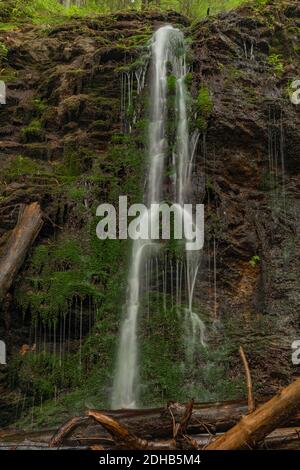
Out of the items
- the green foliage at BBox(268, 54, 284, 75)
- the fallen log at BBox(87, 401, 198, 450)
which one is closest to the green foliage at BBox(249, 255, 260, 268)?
the green foliage at BBox(268, 54, 284, 75)

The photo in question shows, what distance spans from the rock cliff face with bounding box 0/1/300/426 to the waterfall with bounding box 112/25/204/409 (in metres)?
0.20

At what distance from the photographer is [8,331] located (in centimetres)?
912

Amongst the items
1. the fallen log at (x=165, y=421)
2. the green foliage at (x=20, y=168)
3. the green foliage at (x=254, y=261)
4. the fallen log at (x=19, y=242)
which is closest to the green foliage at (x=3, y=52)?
the green foliage at (x=20, y=168)

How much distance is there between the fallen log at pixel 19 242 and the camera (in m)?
9.01

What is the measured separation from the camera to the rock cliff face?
8.64 meters

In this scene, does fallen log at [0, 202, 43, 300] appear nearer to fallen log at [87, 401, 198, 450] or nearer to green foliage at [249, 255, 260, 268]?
green foliage at [249, 255, 260, 268]

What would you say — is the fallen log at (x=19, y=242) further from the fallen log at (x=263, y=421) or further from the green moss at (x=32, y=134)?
the fallen log at (x=263, y=421)

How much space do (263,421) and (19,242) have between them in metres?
6.79

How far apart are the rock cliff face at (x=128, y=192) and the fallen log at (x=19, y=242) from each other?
0.92ft

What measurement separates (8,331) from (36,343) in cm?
54

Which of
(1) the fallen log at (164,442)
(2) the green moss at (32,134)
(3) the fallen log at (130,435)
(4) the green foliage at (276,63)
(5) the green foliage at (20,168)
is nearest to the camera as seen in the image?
(3) the fallen log at (130,435)

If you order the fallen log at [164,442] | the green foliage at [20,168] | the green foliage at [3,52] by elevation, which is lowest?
the fallen log at [164,442]

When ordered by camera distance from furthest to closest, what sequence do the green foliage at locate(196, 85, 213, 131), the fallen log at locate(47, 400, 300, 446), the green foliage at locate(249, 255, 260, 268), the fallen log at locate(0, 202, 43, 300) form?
1. the green foliage at locate(196, 85, 213, 131)
2. the green foliage at locate(249, 255, 260, 268)
3. the fallen log at locate(0, 202, 43, 300)
4. the fallen log at locate(47, 400, 300, 446)

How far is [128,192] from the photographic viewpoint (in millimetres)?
10516
